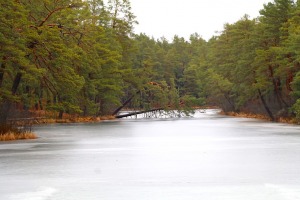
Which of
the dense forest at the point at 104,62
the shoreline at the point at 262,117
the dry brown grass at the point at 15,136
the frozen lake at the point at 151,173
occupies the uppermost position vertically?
the dense forest at the point at 104,62

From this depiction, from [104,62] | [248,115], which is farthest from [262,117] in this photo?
[104,62]

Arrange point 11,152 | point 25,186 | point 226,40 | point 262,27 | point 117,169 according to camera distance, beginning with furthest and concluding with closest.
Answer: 1. point 226,40
2. point 262,27
3. point 11,152
4. point 117,169
5. point 25,186

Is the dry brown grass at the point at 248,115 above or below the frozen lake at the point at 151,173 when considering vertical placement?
above

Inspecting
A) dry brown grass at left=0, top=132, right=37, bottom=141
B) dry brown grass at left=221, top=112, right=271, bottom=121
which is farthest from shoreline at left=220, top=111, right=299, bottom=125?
dry brown grass at left=0, top=132, right=37, bottom=141

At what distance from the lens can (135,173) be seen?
1553cm

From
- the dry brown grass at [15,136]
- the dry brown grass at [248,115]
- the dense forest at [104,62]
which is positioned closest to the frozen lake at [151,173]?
the dry brown grass at [15,136]

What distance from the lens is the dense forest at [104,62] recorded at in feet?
104

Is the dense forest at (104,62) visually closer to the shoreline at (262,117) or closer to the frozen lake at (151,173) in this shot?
the shoreline at (262,117)

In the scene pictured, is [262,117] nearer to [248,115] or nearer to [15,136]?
[248,115]

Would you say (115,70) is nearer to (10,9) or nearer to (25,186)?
(10,9)

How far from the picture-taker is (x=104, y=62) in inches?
2280

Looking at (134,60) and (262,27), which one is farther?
(134,60)

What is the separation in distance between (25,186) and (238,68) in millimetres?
52949

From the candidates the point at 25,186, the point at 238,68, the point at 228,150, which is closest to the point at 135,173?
the point at 25,186
